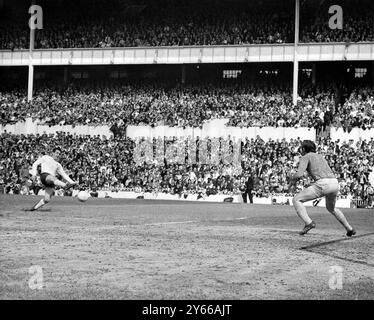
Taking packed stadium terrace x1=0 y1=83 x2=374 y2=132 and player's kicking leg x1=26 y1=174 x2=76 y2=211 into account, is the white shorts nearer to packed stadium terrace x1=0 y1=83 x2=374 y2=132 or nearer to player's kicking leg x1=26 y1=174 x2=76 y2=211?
player's kicking leg x1=26 y1=174 x2=76 y2=211

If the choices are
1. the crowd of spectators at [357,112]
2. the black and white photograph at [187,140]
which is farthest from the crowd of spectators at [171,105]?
the crowd of spectators at [357,112]

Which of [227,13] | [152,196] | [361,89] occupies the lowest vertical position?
[152,196]

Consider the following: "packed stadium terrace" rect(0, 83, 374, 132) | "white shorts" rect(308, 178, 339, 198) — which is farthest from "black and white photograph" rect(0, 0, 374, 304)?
"packed stadium terrace" rect(0, 83, 374, 132)

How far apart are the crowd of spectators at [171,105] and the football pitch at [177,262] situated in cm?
2714

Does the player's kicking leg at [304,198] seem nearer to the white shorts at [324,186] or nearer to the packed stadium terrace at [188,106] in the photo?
the white shorts at [324,186]

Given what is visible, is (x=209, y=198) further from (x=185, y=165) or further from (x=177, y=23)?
(x=177, y=23)

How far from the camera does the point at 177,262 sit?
10.8 metres

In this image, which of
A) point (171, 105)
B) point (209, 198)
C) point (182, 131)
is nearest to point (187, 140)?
point (182, 131)

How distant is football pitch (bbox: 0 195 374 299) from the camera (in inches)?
334

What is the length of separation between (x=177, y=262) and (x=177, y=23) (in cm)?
4514
